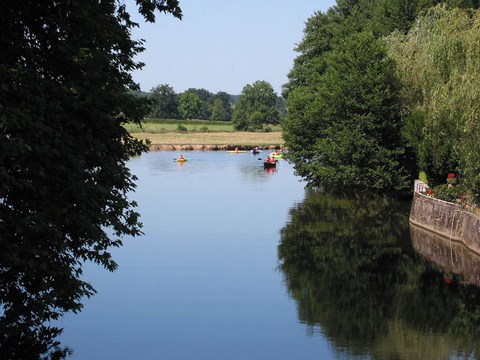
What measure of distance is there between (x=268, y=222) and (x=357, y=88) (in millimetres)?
13679

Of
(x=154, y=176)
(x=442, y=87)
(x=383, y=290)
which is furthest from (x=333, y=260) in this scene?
(x=154, y=176)

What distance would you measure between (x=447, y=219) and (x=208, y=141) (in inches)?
4101

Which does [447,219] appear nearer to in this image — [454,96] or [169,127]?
[454,96]

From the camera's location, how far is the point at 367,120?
5516cm

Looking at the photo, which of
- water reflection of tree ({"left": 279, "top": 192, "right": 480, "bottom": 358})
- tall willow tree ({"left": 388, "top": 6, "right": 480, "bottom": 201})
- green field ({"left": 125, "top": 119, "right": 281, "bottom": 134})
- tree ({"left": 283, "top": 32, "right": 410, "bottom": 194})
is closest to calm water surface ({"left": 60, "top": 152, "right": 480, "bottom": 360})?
water reflection of tree ({"left": 279, "top": 192, "right": 480, "bottom": 358})

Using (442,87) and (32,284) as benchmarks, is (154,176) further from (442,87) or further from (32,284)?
(32,284)

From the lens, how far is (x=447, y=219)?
39.1m

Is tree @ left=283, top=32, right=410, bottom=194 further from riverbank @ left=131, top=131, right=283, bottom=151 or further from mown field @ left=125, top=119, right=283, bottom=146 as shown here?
mown field @ left=125, top=119, right=283, bottom=146

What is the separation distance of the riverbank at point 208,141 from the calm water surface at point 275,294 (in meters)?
80.6

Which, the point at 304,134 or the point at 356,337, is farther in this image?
the point at 304,134

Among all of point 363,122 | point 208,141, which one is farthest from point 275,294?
point 208,141

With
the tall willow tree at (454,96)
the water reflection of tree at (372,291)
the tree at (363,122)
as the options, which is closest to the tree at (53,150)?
the water reflection of tree at (372,291)

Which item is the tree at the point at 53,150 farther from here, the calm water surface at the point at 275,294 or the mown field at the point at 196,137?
the mown field at the point at 196,137

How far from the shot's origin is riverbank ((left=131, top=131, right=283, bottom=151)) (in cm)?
13188
